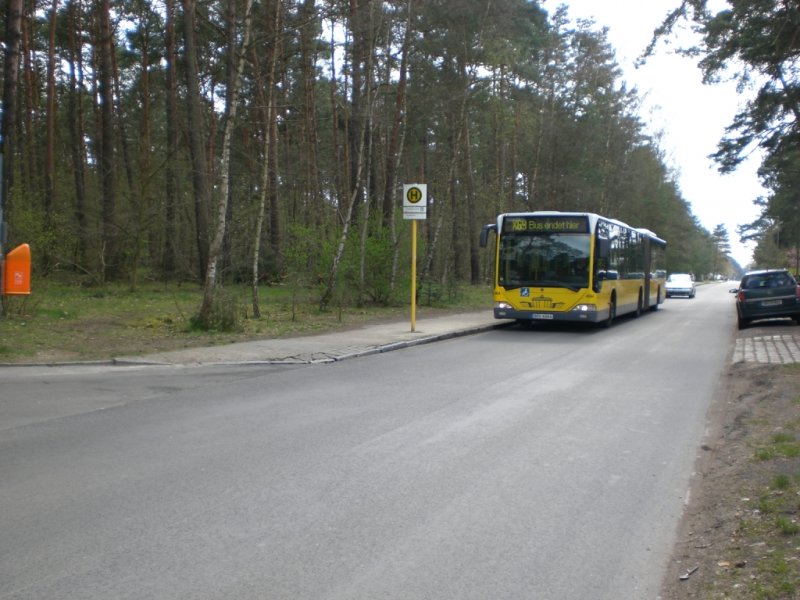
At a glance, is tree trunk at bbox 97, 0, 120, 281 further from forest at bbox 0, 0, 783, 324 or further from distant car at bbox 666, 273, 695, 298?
distant car at bbox 666, 273, 695, 298

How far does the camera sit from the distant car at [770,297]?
22.3 m

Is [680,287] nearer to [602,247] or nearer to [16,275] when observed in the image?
[602,247]

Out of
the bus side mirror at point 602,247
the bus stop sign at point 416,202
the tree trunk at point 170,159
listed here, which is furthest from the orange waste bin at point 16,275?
the bus side mirror at point 602,247

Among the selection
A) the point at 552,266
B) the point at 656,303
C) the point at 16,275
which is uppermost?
the point at 552,266

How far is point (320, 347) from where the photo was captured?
15117 millimetres

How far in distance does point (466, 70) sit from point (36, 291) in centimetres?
1592

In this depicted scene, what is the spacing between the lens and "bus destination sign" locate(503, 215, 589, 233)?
19766mm

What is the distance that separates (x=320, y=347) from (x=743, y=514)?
34.9 ft

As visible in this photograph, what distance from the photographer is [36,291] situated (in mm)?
18859

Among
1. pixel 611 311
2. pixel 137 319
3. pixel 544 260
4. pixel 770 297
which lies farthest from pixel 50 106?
pixel 770 297

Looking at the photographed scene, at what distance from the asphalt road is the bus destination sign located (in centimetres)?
882

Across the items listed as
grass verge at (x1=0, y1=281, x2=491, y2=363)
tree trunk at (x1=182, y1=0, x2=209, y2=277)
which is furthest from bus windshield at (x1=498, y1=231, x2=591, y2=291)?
tree trunk at (x1=182, y1=0, x2=209, y2=277)

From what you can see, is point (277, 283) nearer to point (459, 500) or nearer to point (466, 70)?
point (466, 70)

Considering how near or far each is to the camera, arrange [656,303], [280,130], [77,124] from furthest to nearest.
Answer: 1. [280,130]
2. [77,124]
3. [656,303]
